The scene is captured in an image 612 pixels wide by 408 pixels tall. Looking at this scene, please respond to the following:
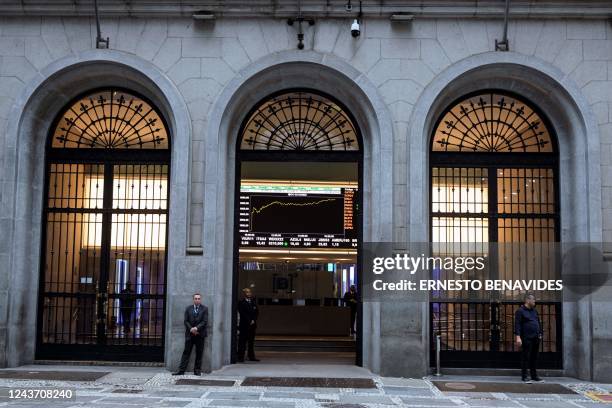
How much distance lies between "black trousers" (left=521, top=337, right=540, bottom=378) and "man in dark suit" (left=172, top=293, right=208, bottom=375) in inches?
253

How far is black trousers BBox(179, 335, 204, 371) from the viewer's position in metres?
13.6

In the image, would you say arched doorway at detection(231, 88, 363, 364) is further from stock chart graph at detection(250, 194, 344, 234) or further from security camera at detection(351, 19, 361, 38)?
security camera at detection(351, 19, 361, 38)

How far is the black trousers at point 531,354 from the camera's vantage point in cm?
1366

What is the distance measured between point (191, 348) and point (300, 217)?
4.92 meters

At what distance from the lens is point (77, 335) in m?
15.0

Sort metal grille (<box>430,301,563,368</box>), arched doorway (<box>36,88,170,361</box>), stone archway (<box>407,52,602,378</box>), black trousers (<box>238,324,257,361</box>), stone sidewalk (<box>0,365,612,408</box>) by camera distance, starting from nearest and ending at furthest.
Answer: stone sidewalk (<box>0,365,612,408</box>)
stone archway (<box>407,52,602,378</box>)
metal grille (<box>430,301,563,368</box>)
arched doorway (<box>36,88,170,361</box>)
black trousers (<box>238,324,257,361</box>)

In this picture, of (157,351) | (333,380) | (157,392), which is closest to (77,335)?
(157,351)

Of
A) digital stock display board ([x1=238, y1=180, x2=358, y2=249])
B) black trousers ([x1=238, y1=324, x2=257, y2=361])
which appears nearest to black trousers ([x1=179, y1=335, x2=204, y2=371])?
black trousers ([x1=238, y1=324, x2=257, y2=361])

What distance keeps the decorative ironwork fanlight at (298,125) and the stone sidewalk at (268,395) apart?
17.1ft

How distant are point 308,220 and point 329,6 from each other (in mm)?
5461

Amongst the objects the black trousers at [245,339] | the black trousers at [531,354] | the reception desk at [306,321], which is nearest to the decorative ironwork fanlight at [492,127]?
the black trousers at [531,354]

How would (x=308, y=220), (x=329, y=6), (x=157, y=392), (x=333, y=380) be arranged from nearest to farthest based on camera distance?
1. (x=157, y=392)
2. (x=333, y=380)
3. (x=329, y=6)
4. (x=308, y=220)

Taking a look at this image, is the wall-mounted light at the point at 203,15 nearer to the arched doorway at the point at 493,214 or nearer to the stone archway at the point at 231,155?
the stone archway at the point at 231,155

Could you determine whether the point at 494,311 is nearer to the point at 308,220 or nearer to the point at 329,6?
the point at 308,220
